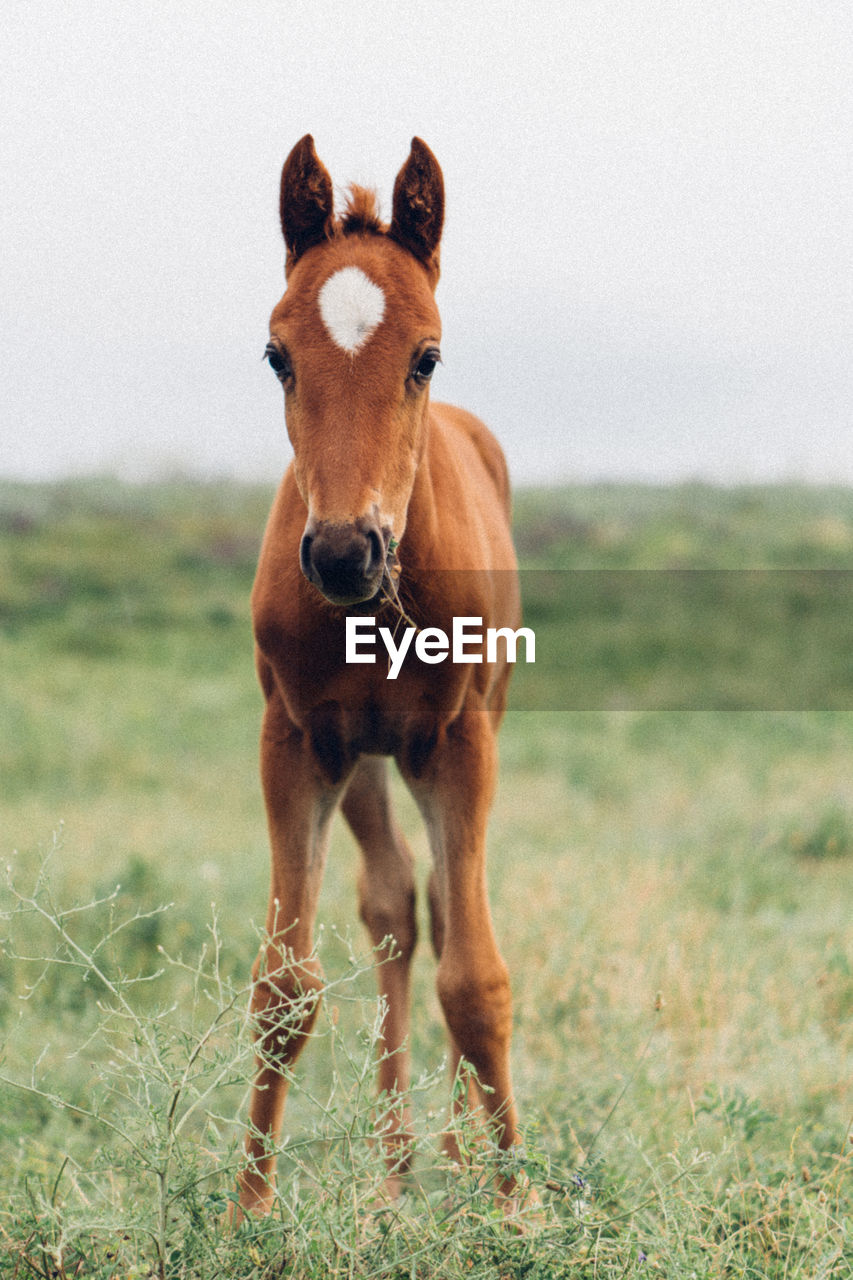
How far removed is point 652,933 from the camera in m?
4.42

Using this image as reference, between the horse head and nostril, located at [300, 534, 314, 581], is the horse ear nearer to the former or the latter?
the horse head

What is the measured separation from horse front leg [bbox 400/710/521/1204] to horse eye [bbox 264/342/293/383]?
3.36 ft

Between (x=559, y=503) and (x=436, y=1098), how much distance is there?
16001 mm

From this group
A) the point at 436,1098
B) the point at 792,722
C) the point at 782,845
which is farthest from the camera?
the point at 792,722

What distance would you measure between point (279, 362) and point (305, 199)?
414mm

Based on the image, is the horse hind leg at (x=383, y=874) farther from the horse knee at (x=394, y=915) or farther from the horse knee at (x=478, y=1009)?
the horse knee at (x=478, y=1009)

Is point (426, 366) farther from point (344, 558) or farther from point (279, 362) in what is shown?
point (344, 558)

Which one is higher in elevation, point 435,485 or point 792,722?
point 435,485

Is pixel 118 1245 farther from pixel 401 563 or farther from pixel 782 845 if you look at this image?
pixel 782 845

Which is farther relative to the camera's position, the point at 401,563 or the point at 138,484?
the point at 138,484

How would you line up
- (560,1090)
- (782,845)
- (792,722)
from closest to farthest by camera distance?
(560,1090)
(782,845)
(792,722)

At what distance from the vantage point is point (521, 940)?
14.3 feet

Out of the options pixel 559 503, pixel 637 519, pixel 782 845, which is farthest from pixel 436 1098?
pixel 559 503

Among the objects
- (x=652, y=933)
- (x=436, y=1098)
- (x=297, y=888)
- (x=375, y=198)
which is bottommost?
(x=436, y=1098)
